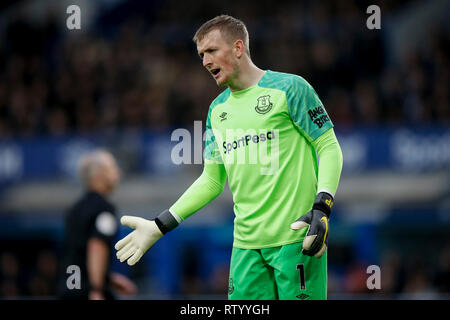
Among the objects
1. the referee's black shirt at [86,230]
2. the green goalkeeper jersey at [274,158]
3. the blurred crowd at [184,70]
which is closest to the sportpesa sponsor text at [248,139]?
the green goalkeeper jersey at [274,158]

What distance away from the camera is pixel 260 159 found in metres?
4.06

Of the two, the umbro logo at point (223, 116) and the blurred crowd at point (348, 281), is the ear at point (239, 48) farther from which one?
the blurred crowd at point (348, 281)

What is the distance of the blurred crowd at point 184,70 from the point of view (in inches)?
535

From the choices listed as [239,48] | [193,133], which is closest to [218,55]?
[239,48]

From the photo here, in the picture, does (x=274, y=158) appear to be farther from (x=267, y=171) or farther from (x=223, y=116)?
A: (x=223, y=116)

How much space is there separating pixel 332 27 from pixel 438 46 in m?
2.58

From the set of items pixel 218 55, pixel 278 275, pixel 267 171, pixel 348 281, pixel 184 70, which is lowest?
pixel 348 281

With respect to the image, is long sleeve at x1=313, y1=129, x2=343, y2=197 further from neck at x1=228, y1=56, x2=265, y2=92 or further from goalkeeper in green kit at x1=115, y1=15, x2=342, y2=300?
neck at x1=228, y1=56, x2=265, y2=92

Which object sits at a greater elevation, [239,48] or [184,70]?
[184,70]

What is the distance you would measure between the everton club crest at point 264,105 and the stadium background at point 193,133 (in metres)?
7.71

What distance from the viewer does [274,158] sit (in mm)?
4051

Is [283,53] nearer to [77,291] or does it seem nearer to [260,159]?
[77,291]

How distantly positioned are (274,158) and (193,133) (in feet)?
31.3
